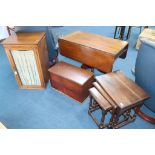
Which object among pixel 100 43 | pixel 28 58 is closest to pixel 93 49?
pixel 100 43

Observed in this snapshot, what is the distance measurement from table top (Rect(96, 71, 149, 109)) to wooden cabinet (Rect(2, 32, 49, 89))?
873 mm

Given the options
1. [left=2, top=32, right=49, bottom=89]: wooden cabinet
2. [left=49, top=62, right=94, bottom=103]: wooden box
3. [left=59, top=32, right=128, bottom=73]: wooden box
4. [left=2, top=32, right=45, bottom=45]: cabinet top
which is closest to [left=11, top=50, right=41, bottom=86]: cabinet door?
[left=2, top=32, right=49, bottom=89]: wooden cabinet

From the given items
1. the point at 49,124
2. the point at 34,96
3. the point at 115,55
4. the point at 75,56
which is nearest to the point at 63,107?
the point at 49,124

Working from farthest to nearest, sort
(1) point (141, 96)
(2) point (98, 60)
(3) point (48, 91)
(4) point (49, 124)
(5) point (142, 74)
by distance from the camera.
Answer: (3) point (48, 91) < (2) point (98, 60) < (4) point (49, 124) < (5) point (142, 74) < (1) point (141, 96)

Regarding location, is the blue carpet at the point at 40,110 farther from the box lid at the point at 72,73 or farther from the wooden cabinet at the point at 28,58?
the box lid at the point at 72,73

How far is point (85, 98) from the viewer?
217 cm

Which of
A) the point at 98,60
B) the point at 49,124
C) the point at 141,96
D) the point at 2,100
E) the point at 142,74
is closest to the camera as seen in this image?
the point at 141,96

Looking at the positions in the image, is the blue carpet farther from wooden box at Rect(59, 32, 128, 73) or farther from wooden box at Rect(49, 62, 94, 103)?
wooden box at Rect(59, 32, 128, 73)

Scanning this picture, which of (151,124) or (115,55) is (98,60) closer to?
(115,55)

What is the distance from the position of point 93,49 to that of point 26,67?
0.95 m

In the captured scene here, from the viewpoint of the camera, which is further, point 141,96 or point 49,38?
point 49,38

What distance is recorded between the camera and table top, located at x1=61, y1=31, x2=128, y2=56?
1.98m

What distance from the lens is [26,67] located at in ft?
7.07

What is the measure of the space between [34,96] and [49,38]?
0.93 m
